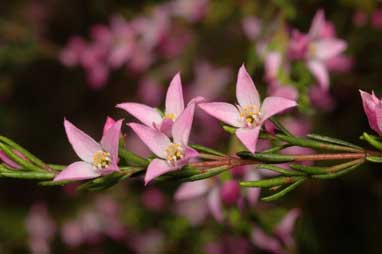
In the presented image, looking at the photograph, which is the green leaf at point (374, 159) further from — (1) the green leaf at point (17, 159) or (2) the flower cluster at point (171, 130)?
(1) the green leaf at point (17, 159)

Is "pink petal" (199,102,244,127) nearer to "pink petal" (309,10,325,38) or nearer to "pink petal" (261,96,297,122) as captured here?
"pink petal" (261,96,297,122)

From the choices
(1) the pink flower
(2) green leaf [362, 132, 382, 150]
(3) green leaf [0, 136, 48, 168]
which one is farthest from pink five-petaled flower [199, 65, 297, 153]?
(1) the pink flower

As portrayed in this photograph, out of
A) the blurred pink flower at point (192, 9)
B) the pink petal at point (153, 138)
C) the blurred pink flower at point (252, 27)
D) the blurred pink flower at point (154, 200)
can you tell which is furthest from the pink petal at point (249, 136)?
the blurred pink flower at point (154, 200)

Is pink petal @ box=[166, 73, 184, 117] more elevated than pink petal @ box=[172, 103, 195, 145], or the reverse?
pink petal @ box=[166, 73, 184, 117]

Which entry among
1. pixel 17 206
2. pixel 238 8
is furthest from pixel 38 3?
pixel 238 8

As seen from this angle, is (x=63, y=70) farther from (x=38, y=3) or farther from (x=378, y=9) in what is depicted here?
(x=378, y=9)

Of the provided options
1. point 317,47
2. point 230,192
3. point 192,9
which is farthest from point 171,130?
point 192,9
